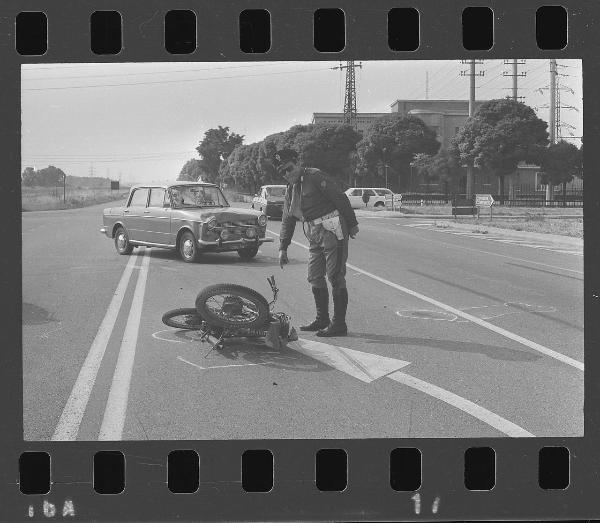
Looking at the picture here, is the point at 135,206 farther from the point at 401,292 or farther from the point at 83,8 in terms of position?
the point at 401,292

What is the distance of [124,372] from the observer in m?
3.70

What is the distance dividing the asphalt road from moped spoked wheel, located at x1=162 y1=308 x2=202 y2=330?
1.9 inches

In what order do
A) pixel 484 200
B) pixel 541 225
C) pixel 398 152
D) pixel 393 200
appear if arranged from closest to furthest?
pixel 398 152, pixel 393 200, pixel 484 200, pixel 541 225

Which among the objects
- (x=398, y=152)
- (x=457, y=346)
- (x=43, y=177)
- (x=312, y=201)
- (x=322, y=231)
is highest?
(x=398, y=152)

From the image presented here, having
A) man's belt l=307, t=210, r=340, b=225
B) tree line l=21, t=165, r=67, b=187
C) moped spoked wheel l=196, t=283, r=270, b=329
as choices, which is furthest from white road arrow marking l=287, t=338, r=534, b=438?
tree line l=21, t=165, r=67, b=187

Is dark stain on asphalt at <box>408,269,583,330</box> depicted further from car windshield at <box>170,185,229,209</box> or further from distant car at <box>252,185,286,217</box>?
car windshield at <box>170,185,229,209</box>

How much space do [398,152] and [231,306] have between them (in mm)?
1155

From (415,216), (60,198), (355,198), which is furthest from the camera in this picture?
(415,216)

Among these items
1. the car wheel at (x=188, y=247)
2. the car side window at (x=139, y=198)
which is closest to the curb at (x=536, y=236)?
the car wheel at (x=188, y=247)

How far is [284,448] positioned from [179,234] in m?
1.17

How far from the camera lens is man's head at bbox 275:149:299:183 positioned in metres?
3.55

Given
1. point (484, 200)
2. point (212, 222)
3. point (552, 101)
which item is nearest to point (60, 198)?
point (212, 222)

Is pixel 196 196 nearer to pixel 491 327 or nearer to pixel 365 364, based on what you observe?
pixel 365 364

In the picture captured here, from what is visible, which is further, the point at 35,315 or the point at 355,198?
the point at 355,198
